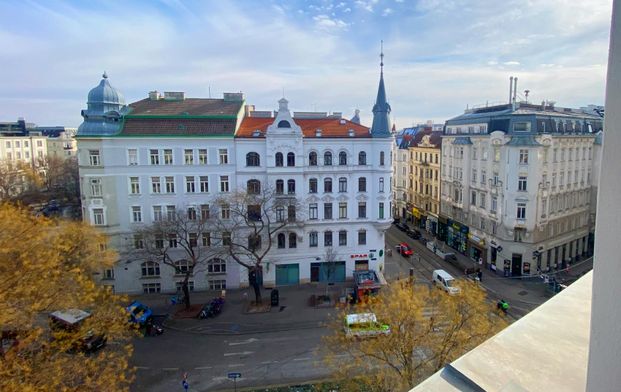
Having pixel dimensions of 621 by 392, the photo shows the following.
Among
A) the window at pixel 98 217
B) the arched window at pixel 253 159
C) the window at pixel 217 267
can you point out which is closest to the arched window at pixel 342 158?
the arched window at pixel 253 159

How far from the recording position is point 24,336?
41.0 feet

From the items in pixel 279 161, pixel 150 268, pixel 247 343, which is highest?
pixel 279 161

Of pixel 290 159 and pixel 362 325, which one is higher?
pixel 290 159

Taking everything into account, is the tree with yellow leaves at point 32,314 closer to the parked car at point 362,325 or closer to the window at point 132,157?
the parked car at point 362,325

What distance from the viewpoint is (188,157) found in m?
31.7

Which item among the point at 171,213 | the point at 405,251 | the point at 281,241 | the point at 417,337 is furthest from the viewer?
the point at 405,251

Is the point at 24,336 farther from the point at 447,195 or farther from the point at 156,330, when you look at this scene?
the point at 447,195

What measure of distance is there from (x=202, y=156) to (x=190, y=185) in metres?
2.68

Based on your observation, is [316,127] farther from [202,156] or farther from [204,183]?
[204,183]

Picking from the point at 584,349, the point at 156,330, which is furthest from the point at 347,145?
the point at 584,349

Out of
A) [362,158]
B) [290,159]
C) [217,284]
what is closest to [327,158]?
[362,158]

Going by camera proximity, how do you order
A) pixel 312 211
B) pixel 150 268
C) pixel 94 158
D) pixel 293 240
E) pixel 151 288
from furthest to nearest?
pixel 293 240
pixel 312 211
pixel 151 288
pixel 150 268
pixel 94 158

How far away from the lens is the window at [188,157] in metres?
31.6

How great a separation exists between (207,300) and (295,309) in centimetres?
772
